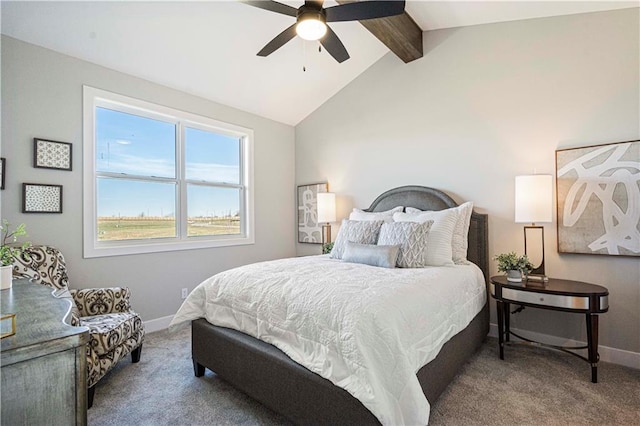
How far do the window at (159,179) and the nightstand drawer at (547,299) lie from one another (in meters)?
3.21

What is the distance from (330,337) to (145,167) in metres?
3.06

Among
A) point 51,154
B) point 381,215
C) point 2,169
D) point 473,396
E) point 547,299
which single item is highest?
point 51,154

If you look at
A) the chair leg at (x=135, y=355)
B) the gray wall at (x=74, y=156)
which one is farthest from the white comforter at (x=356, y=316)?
the gray wall at (x=74, y=156)

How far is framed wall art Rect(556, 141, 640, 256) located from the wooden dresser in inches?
138

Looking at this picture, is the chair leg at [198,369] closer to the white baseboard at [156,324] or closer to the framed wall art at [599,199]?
the white baseboard at [156,324]

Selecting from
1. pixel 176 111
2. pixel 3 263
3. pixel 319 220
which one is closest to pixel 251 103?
pixel 176 111

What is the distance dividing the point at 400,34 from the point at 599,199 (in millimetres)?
2415

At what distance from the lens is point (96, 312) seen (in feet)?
8.49

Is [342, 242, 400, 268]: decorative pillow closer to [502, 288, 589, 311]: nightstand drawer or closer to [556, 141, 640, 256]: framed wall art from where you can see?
[502, 288, 589, 311]: nightstand drawer

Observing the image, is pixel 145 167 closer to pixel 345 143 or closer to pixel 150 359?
pixel 150 359

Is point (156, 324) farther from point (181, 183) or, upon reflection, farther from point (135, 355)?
point (181, 183)

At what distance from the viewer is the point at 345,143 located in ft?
14.7

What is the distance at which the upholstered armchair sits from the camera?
218cm

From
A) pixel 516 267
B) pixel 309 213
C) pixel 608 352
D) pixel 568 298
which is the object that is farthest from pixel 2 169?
pixel 608 352
